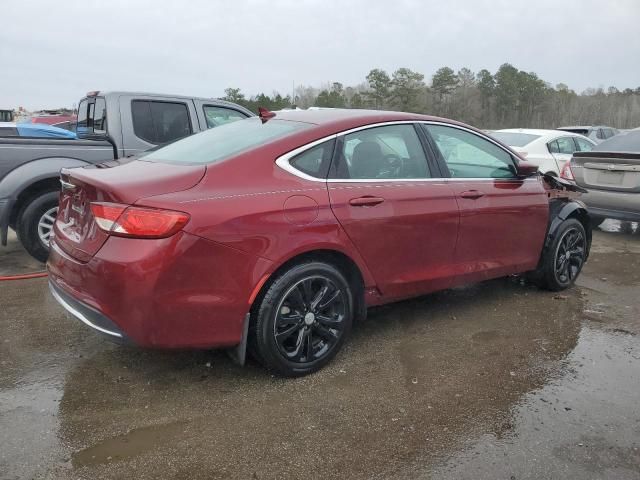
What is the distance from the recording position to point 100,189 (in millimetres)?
2926

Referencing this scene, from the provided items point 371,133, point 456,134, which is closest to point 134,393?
point 371,133

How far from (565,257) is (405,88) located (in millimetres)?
35090

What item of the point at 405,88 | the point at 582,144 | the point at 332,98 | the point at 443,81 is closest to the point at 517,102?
the point at 443,81

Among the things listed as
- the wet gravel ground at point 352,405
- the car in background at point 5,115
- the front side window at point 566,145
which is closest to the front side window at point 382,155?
the wet gravel ground at point 352,405

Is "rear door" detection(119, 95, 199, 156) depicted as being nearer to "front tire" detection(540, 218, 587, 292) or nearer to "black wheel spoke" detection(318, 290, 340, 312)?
"black wheel spoke" detection(318, 290, 340, 312)

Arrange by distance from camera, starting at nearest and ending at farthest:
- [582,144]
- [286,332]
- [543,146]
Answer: [286,332] → [543,146] → [582,144]

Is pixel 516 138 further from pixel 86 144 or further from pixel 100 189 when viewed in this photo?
pixel 100 189

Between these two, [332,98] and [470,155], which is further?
[332,98]

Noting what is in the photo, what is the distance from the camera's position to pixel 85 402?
9.93ft

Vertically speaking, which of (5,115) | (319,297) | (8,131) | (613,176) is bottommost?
(319,297)

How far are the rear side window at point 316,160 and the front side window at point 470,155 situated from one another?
39.3 inches

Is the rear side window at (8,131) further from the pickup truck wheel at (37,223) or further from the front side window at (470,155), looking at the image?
the front side window at (470,155)

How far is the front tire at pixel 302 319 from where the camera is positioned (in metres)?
3.11

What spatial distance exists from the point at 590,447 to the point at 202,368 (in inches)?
87.5
